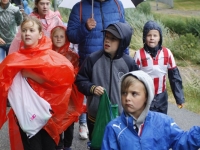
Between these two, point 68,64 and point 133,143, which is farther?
point 68,64

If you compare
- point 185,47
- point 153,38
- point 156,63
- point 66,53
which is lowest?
point 185,47

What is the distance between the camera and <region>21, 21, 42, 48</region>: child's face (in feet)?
12.6

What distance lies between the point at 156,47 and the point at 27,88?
1588 mm

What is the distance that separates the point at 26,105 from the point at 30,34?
26.6 inches

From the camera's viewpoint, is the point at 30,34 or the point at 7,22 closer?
the point at 30,34

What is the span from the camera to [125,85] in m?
2.96

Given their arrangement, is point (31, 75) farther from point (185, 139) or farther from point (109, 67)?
point (185, 139)

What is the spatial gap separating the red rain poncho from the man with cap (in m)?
0.18

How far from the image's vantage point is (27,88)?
379cm

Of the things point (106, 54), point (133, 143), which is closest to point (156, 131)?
point (133, 143)

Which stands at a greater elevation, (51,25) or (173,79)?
(51,25)

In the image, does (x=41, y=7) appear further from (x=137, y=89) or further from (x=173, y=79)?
(x=137, y=89)

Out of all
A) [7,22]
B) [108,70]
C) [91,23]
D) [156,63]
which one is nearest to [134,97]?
[108,70]

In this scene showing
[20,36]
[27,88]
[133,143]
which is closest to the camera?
[133,143]
